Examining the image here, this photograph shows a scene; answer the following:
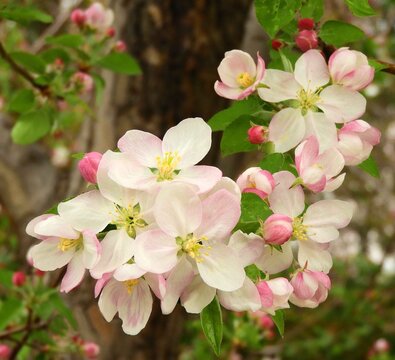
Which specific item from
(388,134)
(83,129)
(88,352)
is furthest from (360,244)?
(88,352)

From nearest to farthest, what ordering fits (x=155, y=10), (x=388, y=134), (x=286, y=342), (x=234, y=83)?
(x=234, y=83) → (x=155, y=10) → (x=286, y=342) → (x=388, y=134)

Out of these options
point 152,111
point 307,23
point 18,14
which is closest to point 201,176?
point 307,23

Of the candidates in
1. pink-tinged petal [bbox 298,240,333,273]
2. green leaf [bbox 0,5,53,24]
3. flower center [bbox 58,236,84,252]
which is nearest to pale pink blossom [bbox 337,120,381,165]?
pink-tinged petal [bbox 298,240,333,273]

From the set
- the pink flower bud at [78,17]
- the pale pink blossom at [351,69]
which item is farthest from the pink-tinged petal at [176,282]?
the pink flower bud at [78,17]

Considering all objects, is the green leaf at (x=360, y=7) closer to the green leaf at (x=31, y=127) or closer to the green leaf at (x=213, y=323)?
the green leaf at (x=213, y=323)

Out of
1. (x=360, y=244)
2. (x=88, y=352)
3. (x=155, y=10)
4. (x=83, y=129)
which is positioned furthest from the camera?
(x=360, y=244)

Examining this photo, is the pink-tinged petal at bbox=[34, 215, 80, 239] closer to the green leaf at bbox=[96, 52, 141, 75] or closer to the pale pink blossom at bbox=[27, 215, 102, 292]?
the pale pink blossom at bbox=[27, 215, 102, 292]

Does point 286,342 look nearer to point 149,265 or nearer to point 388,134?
point 388,134
